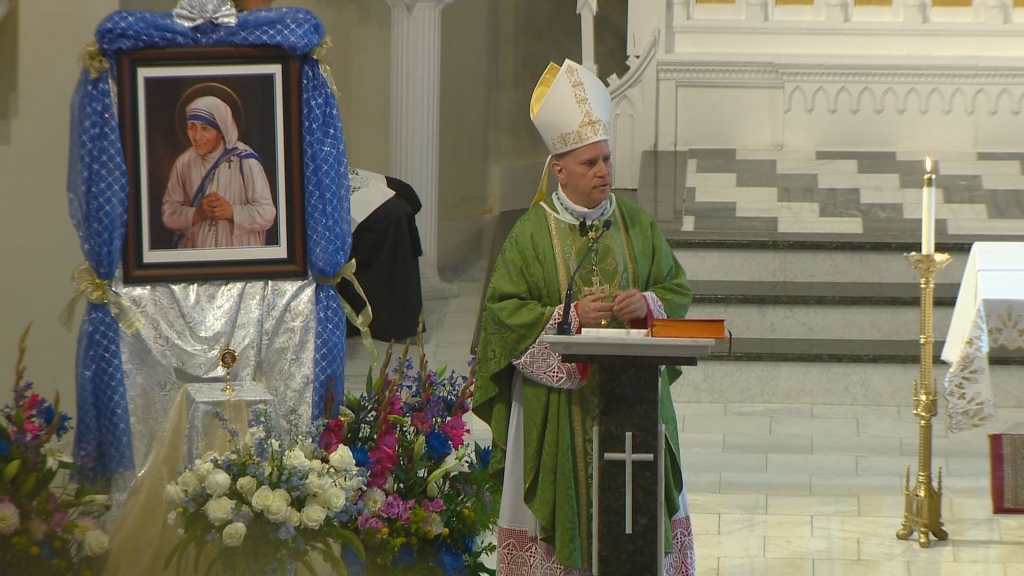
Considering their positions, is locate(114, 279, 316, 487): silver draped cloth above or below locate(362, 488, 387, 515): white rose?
above

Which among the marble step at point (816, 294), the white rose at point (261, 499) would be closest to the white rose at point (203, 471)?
the white rose at point (261, 499)

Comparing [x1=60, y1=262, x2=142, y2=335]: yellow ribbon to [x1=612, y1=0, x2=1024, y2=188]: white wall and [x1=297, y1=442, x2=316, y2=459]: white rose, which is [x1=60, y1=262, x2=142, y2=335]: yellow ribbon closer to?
[x1=297, y1=442, x2=316, y2=459]: white rose

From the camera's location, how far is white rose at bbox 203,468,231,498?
3.45 meters

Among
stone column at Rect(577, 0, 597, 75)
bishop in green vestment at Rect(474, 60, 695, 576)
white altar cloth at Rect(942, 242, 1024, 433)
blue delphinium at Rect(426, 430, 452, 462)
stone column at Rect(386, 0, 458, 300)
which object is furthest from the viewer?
stone column at Rect(386, 0, 458, 300)

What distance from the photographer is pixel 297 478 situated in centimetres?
351

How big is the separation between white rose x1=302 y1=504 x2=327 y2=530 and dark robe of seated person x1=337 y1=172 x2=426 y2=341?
13.0ft

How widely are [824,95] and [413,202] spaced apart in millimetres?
2828

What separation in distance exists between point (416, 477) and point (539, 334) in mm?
779

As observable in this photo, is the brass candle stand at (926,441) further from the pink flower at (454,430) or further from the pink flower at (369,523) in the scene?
the pink flower at (369,523)

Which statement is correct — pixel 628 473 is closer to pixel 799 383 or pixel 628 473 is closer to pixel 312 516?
pixel 312 516

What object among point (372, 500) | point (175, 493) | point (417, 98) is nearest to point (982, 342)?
point (372, 500)

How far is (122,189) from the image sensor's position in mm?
3838

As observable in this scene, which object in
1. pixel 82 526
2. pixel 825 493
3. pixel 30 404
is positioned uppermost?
pixel 30 404

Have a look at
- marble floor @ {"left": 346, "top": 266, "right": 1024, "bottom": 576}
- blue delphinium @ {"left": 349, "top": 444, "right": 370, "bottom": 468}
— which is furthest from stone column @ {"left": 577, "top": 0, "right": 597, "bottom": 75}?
blue delphinium @ {"left": 349, "top": 444, "right": 370, "bottom": 468}
